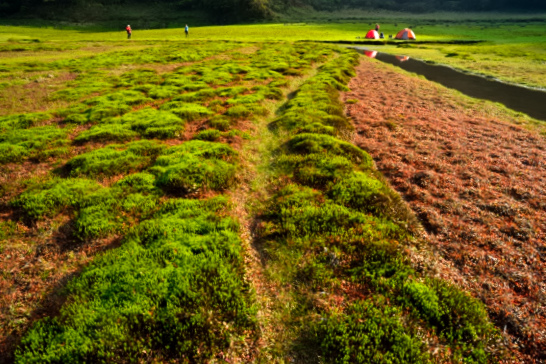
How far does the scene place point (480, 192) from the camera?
14.1m

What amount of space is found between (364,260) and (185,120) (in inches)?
750

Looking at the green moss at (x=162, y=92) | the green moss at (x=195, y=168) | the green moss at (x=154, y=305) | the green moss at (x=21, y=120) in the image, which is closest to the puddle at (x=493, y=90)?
the green moss at (x=195, y=168)

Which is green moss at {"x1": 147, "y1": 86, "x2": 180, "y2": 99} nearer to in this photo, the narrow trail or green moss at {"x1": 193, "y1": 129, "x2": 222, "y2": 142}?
green moss at {"x1": 193, "y1": 129, "x2": 222, "y2": 142}

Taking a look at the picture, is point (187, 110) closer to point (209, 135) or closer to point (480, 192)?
point (209, 135)

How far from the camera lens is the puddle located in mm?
32531

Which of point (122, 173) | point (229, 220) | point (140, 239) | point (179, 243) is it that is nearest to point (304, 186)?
point (229, 220)

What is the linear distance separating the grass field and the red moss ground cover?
972 millimetres

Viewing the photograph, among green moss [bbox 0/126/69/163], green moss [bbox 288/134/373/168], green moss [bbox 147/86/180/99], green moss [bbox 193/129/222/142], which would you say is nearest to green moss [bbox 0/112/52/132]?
green moss [bbox 0/126/69/163]

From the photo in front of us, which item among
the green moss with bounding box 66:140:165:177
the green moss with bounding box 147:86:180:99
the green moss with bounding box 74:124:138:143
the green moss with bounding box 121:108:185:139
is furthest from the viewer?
the green moss with bounding box 147:86:180:99

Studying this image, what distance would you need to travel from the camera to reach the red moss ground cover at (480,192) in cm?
859

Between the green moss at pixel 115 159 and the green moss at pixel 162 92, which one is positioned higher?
the green moss at pixel 162 92

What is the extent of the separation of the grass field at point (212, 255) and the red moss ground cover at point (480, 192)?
972 mm

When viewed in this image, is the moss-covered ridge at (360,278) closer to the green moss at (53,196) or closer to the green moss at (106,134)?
the green moss at (53,196)

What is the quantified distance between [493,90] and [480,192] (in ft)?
123
